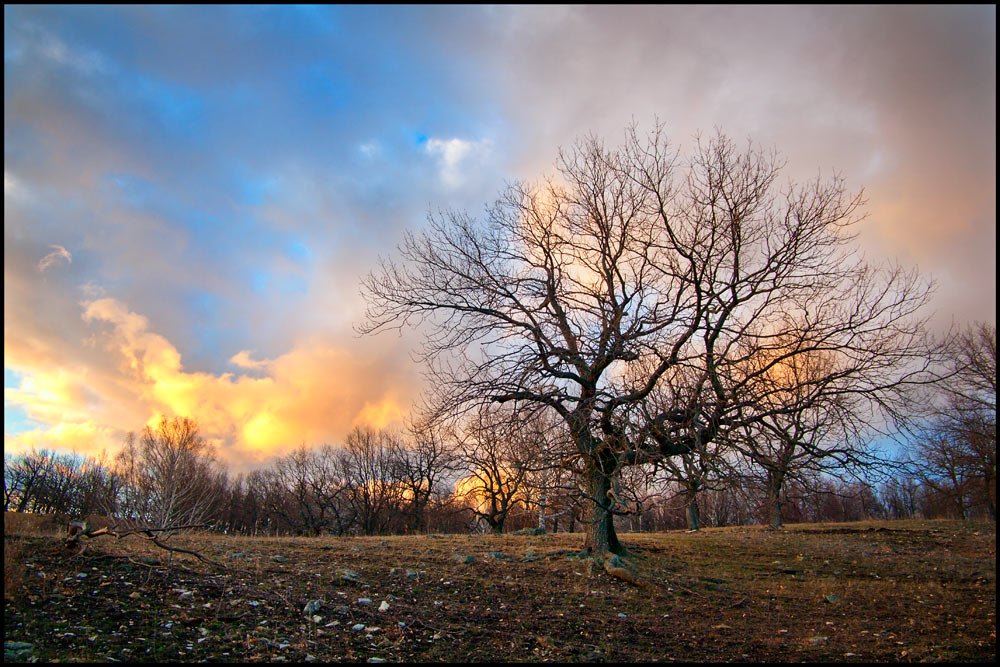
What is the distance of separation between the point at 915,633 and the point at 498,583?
621 cm

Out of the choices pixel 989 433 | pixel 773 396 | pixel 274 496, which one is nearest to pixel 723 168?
pixel 773 396

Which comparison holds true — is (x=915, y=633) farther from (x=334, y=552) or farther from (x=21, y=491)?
(x=21, y=491)

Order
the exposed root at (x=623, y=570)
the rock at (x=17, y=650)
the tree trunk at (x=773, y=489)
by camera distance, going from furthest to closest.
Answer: the exposed root at (x=623, y=570) → the tree trunk at (x=773, y=489) → the rock at (x=17, y=650)

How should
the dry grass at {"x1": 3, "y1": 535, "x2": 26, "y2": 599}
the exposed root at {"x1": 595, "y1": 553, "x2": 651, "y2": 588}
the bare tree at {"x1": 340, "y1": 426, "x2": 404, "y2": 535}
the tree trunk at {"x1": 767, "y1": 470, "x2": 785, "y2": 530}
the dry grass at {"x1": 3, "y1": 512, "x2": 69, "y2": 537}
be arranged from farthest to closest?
the bare tree at {"x1": 340, "y1": 426, "x2": 404, "y2": 535} → the exposed root at {"x1": 595, "y1": 553, "x2": 651, "y2": 588} → the dry grass at {"x1": 3, "y1": 512, "x2": 69, "y2": 537} → the tree trunk at {"x1": 767, "y1": 470, "x2": 785, "y2": 530} → the dry grass at {"x1": 3, "y1": 535, "x2": 26, "y2": 599}

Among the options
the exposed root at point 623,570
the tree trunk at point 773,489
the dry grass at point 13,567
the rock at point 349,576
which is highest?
the tree trunk at point 773,489

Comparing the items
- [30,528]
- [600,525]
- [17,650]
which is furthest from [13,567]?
[600,525]

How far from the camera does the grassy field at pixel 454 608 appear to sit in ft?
16.9

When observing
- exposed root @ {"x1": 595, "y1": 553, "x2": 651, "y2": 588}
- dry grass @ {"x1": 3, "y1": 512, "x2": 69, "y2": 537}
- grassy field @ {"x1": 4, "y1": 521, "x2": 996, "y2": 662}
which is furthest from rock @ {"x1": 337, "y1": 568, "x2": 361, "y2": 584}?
exposed root @ {"x1": 595, "y1": 553, "x2": 651, "y2": 588}

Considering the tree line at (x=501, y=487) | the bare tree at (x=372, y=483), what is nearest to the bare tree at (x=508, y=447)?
the tree line at (x=501, y=487)

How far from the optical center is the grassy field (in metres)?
5.14

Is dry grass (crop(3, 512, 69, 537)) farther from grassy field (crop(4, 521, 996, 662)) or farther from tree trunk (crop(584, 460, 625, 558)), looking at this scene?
tree trunk (crop(584, 460, 625, 558))

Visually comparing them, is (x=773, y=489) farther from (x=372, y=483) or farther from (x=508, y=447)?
(x=372, y=483)

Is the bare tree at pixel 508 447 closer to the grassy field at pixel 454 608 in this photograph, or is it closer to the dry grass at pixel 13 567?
the grassy field at pixel 454 608

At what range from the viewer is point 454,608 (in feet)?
24.0
